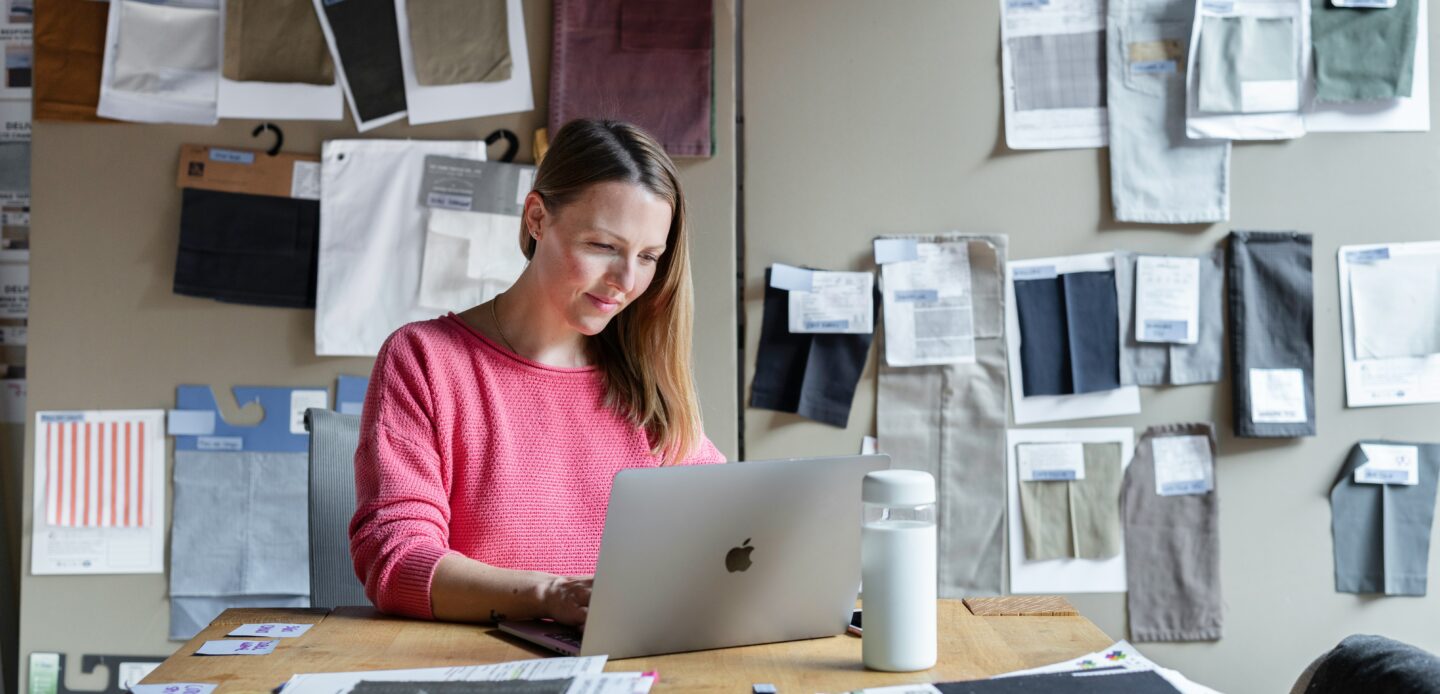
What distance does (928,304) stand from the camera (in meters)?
2.38

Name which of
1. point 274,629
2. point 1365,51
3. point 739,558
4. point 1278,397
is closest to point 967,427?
point 1278,397

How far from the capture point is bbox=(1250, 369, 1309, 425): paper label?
7.73 feet

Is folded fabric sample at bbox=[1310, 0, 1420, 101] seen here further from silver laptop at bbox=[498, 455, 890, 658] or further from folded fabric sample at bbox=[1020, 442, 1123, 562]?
silver laptop at bbox=[498, 455, 890, 658]

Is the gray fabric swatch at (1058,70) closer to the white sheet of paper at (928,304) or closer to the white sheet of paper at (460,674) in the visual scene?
the white sheet of paper at (928,304)

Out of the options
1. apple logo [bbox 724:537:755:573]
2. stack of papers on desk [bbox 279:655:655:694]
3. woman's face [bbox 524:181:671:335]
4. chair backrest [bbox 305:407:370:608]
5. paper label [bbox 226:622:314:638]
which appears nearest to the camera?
stack of papers on desk [bbox 279:655:655:694]

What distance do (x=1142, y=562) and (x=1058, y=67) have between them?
102 centimetres

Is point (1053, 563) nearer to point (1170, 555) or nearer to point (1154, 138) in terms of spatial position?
point (1170, 555)

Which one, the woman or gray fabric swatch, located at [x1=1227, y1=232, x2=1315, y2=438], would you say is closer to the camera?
the woman

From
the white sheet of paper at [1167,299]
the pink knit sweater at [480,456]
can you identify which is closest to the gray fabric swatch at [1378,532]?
the white sheet of paper at [1167,299]

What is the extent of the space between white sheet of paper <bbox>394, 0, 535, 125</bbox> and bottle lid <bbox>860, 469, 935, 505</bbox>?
61.1 inches

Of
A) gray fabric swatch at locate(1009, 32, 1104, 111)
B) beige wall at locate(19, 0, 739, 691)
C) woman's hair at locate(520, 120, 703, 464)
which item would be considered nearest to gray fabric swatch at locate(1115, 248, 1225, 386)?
gray fabric swatch at locate(1009, 32, 1104, 111)

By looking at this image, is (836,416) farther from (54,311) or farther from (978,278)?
(54,311)

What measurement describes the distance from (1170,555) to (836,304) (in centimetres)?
85

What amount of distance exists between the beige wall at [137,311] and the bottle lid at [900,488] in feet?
4.28
